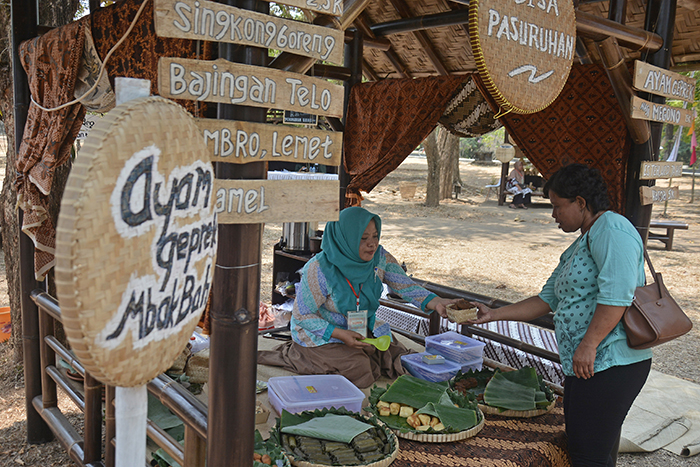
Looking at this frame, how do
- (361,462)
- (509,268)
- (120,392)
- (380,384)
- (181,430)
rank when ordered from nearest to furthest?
(120,392)
(361,462)
(181,430)
(380,384)
(509,268)

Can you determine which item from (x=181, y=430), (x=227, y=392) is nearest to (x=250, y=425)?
(x=227, y=392)

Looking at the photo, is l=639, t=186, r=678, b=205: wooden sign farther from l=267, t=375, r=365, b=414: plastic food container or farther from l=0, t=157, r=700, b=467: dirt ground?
l=267, t=375, r=365, b=414: plastic food container

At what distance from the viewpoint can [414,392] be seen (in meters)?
2.96

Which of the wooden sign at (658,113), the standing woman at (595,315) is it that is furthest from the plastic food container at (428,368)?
the wooden sign at (658,113)

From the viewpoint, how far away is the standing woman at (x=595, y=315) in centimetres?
237

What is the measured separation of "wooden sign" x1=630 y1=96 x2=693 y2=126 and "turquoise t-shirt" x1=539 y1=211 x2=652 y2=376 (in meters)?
1.06

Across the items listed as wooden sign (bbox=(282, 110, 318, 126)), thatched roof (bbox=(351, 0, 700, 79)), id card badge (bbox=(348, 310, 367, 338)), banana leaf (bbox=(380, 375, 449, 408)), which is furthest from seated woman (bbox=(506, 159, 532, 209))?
Result: banana leaf (bbox=(380, 375, 449, 408))

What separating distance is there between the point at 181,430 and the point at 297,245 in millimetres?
3172

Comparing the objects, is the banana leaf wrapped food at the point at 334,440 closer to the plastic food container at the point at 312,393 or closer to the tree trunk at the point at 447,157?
the plastic food container at the point at 312,393

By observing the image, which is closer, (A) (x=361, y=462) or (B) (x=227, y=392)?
(B) (x=227, y=392)

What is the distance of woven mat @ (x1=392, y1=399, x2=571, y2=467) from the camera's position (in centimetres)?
250

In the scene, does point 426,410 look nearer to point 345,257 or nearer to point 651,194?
point 345,257

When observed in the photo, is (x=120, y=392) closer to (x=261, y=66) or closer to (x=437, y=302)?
(x=261, y=66)

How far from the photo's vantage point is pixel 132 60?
2.56 metres
